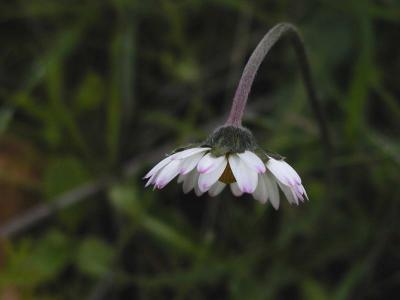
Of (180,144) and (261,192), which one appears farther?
(180,144)

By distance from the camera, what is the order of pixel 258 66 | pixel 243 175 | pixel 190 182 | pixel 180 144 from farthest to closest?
pixel 180 144 → pixel 190 182 → pixel 258 66 → pixel 243 175

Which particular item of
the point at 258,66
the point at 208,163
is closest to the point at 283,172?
the point at 208,163

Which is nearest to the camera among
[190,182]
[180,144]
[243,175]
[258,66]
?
Result: [243,175]

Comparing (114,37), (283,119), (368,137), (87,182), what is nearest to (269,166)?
(368,137)

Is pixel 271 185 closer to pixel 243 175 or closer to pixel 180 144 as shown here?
pixel 243 175

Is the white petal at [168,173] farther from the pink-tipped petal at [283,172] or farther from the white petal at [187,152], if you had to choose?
the pink-tipped petal at [283,172]

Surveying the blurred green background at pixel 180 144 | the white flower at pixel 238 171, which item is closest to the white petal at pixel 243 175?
the white flower at pixel 238 171

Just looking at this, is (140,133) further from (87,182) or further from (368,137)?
(368,137)
